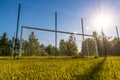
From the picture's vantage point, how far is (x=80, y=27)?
13094 millimetres

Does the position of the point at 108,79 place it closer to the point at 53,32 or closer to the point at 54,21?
the point at 53,32

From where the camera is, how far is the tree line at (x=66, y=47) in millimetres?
12056

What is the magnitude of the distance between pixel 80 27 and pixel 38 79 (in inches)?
470

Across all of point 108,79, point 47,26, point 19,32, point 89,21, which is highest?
point 89,21

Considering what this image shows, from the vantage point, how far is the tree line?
39.6ft

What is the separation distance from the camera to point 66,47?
55.4ft

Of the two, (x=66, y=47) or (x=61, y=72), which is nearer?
(x=61, y=72)

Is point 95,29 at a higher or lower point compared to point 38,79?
higher

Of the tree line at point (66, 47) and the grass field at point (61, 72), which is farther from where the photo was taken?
the tree line at point (66, 47)

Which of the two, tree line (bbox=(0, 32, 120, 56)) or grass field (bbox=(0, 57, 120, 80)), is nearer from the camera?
grass field (bbox=(0, 57, 120, 80))

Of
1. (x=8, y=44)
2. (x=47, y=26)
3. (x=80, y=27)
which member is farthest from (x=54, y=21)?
(x=8, y=44)

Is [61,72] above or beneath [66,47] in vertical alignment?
beneath

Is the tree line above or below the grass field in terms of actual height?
above

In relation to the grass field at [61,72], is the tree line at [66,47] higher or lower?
higher
